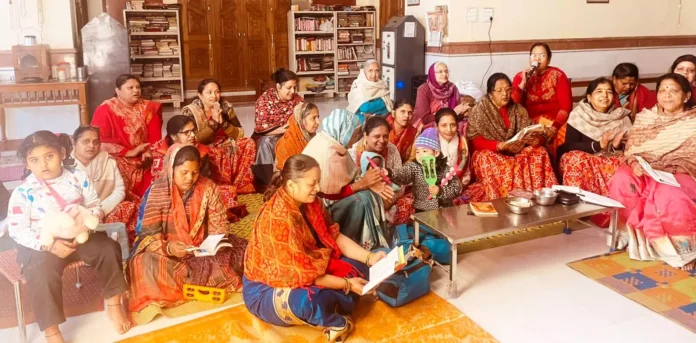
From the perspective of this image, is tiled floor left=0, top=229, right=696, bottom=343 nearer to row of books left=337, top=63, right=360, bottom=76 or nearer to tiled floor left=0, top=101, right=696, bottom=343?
tiled floor left=0, top=101, right=696, bottom=343

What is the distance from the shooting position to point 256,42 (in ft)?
30.5

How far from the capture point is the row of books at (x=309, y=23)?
9.34m

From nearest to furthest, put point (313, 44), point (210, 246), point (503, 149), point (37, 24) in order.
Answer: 1. point (210, 246)
2. point (503, 149)
3. point (37, 24)
4. point (313, 44)

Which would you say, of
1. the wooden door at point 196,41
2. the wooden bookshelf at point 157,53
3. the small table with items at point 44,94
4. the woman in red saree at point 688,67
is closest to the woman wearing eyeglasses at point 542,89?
the woman in red saree at point 688,67

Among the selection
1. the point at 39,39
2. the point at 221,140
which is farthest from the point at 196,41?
the point at 221,140

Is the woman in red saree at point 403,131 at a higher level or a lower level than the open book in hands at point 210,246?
higher

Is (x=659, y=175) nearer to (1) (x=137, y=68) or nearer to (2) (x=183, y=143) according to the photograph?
(2) (x=183, y=143)

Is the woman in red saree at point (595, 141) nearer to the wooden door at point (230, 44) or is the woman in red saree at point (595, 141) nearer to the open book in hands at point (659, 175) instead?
Answer: the open book in hands at point (659, 175)

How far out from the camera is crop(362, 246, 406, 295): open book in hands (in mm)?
2320

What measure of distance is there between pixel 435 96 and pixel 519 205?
2.10 metres

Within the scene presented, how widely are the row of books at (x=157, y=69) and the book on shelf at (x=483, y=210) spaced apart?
22.2 feet

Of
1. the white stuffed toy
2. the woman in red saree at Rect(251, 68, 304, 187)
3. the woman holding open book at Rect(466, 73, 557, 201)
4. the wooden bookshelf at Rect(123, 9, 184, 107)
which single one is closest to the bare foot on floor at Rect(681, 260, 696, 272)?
the woman holding open book at Rect(466, 73, 557, 201)

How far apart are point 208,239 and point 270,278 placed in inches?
19.1

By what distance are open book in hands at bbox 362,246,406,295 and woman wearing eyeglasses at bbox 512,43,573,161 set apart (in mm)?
2810
